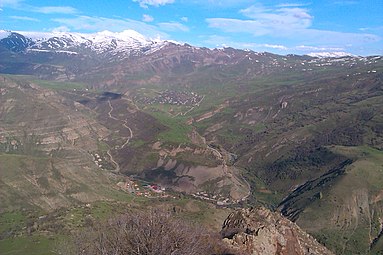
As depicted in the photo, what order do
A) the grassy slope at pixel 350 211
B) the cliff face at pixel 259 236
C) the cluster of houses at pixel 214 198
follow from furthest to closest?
the cluster of houses at pixel 214 198 → the grassy slope at pixel 350 211 → the cliff face at pixel 259 236

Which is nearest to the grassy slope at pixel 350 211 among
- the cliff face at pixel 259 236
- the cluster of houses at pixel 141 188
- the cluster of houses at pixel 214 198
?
the cluster of houses at pixel 214 198

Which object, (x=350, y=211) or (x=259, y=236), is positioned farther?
(x=350, y=211)

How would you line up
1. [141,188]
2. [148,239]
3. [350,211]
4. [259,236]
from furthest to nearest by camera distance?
[141,188], [350,211], [259,236], [148,239]

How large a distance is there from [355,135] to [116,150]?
3785 inches

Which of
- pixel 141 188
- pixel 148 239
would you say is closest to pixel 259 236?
pixel 148 239

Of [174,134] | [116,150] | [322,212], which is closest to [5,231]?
[322,212]

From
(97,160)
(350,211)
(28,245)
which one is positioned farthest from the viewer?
(97,160)

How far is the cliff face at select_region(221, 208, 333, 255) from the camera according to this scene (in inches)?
2018

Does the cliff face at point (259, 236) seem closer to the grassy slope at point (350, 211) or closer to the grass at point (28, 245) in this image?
the grassy slope at point (350, 211)

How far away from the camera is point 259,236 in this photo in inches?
2104

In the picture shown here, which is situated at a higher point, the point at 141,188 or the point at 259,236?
the point at 259,236

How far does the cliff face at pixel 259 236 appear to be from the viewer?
5125 centimetres

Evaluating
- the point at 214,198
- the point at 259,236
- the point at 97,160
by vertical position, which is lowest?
the point at 214,198

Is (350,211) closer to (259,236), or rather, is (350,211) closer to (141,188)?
(141,188)
